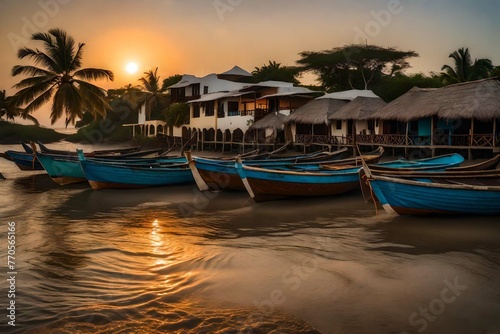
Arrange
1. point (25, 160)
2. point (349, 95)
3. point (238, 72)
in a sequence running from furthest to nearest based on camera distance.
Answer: point (238, 72)
point (349, 95)
point (25, 160)

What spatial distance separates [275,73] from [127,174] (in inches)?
1361

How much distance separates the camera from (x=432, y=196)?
9.27 meters

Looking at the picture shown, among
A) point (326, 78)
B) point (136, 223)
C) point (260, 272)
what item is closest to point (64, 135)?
point (326, 78)

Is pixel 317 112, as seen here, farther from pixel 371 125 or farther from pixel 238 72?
pixel 238 72

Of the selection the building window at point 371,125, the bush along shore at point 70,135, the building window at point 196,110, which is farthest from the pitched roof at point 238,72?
the building window at point 371,125

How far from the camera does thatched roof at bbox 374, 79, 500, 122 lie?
1880cm

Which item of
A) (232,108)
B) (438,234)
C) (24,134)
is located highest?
(232,108)

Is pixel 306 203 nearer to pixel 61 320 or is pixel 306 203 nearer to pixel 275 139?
pixel 61 320

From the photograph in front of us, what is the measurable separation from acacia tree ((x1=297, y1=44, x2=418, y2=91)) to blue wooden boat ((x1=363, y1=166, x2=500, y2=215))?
30.6 meters

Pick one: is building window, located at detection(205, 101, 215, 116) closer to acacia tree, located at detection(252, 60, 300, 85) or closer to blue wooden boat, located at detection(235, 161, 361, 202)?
acacia tree, located at detection(252, 60, 300, 85)

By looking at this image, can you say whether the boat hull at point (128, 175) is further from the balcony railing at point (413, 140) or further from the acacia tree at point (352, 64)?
the acacia tree at point (352, 64)

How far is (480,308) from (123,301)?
437cm

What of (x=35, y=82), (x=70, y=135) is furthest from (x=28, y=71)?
(x=70, y=135)

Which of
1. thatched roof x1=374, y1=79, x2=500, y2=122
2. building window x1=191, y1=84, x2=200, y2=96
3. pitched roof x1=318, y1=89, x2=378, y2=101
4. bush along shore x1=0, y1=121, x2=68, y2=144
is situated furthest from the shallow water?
bush along shore x1=0, y1=121, x2=68, y2=144
